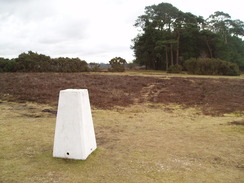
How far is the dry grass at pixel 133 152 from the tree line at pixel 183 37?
2889 centimetres

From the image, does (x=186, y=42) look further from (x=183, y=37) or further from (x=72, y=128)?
(x=72, y=128)

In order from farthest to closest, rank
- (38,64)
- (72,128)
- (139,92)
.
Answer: (38,64) < (139,92) < (72,128)

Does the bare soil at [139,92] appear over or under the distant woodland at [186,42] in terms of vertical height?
under

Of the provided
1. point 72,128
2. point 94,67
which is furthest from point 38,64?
point 72,128

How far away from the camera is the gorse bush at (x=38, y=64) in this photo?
22484 millimetres

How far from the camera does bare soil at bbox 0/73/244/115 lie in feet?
34.9

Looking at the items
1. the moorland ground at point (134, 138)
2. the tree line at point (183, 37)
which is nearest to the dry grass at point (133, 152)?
the moorland ground at point (134, 138)

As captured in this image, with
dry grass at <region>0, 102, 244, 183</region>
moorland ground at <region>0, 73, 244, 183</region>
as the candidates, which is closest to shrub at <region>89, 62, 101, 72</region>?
moorland ground at <region>0, 73, 244, 183</region>

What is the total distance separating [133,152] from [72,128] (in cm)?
135

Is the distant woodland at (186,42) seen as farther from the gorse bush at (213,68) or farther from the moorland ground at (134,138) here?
the moorland ground at (134,138)

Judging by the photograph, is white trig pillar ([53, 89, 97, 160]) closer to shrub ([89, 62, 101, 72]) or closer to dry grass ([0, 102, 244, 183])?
dry grass ([0, 102, 244, 183])

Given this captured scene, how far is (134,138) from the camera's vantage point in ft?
18.4

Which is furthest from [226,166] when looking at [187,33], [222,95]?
[187,33]

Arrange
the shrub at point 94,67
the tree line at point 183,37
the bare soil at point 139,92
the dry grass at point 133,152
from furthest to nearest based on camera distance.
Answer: the tree line at point 183,37 < the shrub at point 94,67 < the bare soil at point 139,92 < the dry grass at point 133,152
